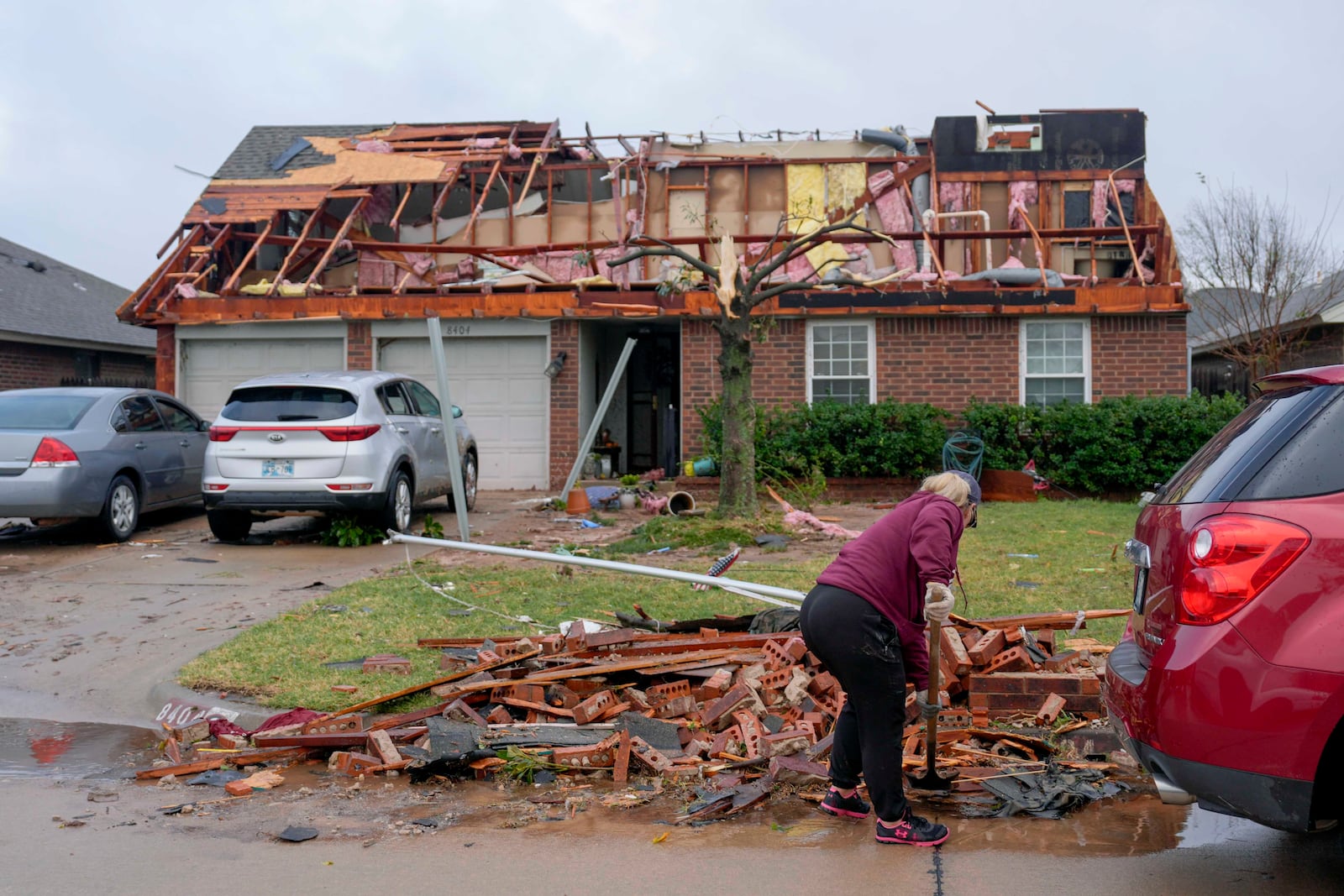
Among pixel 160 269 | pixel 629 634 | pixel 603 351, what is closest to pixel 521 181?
pixel 603 351

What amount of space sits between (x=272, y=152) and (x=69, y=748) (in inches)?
673

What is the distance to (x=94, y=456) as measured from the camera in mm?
11094

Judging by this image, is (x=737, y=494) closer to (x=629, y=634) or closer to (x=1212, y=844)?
(x=629, y=634)

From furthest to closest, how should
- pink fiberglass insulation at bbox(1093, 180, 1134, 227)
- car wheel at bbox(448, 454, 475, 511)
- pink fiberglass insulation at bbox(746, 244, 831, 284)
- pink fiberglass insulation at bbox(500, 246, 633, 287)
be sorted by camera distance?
pink fiberglass insulation at bbox(1093, 180, 1134, 227), pink fiberglass insulation at bbox(746, 244, 831, 284), pink fiberglass insulation at bbox(500, 246, 633, 287), car wheel at bbox(448, 454, 475, 511)

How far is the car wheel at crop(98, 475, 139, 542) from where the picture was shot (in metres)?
11.3

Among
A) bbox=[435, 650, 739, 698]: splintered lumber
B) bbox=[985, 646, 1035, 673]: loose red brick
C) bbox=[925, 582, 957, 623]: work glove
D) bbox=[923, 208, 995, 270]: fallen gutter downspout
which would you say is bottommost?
bbox=[435, 650, 739, 698]: splintered lumber

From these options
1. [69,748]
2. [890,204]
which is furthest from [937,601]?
[890,204]

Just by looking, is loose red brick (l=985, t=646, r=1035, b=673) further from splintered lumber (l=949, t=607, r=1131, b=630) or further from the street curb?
the street curb

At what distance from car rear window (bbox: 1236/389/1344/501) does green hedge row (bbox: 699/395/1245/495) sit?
11971 millimetres

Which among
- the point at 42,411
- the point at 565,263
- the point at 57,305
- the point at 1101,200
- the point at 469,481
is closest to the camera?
the point at 42,411

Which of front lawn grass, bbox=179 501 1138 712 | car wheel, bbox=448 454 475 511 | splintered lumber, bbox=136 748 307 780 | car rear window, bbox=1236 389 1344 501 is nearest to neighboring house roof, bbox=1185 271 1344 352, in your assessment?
front lawn grass, bbox=179 501 1138 712

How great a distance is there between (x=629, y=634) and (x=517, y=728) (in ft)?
3.76

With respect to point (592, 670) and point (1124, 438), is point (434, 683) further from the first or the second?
point (1124, 438)

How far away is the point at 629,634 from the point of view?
20.9 ft
